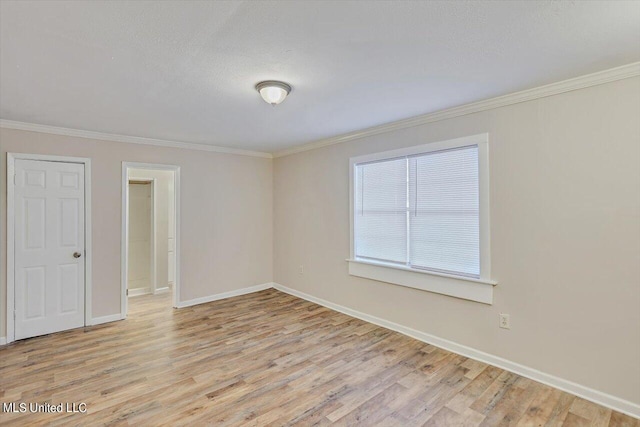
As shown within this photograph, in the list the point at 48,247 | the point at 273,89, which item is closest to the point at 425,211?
the point at 273,89

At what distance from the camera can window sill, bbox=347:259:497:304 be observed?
115 inches

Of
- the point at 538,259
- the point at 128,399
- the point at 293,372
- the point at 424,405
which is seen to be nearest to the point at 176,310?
the point at 128,399

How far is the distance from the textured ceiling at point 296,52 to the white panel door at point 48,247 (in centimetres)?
82

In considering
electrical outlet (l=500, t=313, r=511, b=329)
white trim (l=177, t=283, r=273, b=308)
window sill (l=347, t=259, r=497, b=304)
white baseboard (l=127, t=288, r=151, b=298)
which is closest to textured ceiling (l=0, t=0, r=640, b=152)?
window sill (l=347, t=259, r=497, b=304)

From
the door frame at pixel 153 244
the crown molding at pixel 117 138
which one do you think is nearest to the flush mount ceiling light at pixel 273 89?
the crown molding at pixel 117 138

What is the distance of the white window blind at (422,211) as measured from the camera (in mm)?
3037

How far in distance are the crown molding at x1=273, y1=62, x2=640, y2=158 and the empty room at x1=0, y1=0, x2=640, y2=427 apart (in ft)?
0.05

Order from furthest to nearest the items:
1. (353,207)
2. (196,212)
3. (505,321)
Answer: (196,212)
(353,207)
(505,321)

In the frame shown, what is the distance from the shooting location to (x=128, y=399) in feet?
7.73

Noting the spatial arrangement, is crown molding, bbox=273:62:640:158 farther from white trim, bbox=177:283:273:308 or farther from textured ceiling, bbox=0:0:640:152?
white trim, bbox=177:283:273:308

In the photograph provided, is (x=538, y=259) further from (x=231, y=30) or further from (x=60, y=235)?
(x=60, y=235)

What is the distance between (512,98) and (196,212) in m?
4.29

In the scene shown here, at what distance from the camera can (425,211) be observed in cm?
337

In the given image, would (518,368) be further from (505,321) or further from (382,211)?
(382,211)
